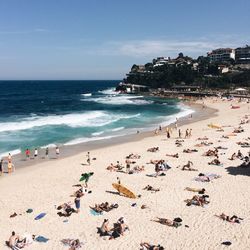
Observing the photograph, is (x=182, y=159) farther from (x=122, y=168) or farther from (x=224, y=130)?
(x=224, y=130)

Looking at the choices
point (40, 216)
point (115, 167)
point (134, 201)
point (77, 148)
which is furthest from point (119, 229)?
point (77, 148)

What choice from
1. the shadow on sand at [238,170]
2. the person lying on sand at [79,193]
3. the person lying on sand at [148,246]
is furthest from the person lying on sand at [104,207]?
the shadow on sand at [238,170]

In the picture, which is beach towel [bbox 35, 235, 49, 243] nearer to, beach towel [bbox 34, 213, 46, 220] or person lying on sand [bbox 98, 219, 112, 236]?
beach towel [bbox 34, 213, 46, 220]

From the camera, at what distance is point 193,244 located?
1245cm

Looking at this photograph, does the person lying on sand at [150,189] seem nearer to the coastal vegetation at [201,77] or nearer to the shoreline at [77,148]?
the shoreline at [77,148]

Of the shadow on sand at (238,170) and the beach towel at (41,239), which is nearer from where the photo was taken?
the beach towel at (41,239)

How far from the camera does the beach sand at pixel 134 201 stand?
12992 millimetres

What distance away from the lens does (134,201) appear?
1667 cm

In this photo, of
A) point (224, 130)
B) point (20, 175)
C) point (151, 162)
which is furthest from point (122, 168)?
point (224, 130)

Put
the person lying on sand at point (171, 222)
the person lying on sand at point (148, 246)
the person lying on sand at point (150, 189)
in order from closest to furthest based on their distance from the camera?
the person lying on sand at point (148, 246)
the person lying on sand at point (171, 222)
the person lying on sand at point (150, 189)

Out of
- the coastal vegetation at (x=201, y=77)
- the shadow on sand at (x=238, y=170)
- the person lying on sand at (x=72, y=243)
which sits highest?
the coastal vegetation at (x=201, y=77)

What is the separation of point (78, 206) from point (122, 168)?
7197 mm

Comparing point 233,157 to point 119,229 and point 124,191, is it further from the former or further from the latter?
point 119,229

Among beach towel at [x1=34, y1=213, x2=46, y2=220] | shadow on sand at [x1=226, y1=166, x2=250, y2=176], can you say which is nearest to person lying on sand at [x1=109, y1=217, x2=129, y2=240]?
beach towel at [x1=34, y1=213, x2=46, y2=220]
